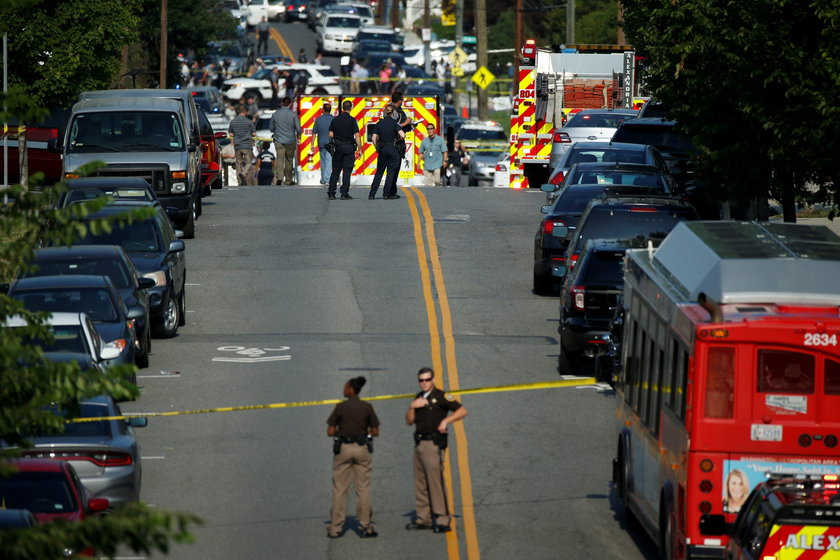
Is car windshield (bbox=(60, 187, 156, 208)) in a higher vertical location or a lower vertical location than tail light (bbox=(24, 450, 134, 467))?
higher

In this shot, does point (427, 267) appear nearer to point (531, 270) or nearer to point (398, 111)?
point (531, 270)

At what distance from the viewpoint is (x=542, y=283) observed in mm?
26703

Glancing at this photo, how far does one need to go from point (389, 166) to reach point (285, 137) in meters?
6.26

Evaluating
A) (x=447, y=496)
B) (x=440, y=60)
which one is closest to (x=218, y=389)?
(x=447, y=496)

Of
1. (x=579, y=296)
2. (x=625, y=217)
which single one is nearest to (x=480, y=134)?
(x=625, y=217)

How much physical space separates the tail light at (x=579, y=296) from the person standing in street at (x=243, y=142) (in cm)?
2218

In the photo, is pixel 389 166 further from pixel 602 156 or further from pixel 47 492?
pixel 47 492

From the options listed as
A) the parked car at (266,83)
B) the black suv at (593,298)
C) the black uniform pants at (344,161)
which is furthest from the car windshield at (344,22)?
the black suv at (593,298)

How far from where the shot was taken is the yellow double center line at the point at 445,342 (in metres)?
15.1

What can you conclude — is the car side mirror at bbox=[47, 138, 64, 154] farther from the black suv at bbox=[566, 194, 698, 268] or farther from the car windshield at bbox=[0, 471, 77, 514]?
the car windshield at bbox=[0, 471, 77, 514]

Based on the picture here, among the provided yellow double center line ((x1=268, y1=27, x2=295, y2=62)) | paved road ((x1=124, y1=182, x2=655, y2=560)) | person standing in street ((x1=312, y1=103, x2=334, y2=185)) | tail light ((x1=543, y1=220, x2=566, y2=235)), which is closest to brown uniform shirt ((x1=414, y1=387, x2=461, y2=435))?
paved road ((x1=124, y1=182, x2=655, y2=560))

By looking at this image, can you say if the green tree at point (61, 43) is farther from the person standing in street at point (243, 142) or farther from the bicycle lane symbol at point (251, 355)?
the bicycle lane symbol at point (251, 355)

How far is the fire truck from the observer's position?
4209cm

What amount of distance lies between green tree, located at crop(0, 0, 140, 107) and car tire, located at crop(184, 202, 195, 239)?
3.96 metres
